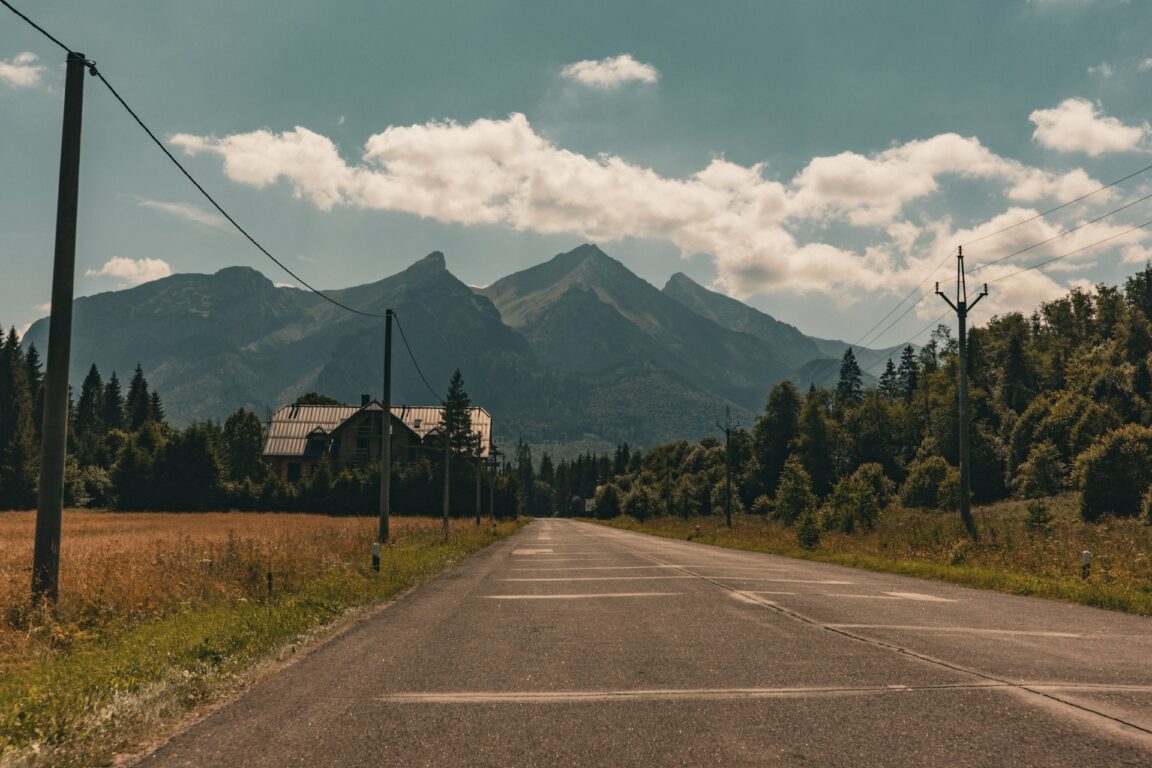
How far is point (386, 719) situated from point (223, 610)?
7449 mm

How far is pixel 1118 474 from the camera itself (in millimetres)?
56875

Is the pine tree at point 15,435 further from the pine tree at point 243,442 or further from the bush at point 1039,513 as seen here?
the bush at point 1039,513

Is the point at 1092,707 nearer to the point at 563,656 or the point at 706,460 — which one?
the point at 563,656

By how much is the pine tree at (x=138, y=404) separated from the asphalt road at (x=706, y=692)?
14201 cm

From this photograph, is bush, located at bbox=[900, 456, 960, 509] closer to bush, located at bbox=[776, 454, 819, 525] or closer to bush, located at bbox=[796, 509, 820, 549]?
bush, located at bbox=[776, 454, 819, 525]

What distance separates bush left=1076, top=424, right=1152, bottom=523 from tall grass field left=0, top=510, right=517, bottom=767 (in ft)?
192

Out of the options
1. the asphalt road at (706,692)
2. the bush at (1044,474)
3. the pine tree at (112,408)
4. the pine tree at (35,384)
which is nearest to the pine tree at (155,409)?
the pine tree at (112,408)

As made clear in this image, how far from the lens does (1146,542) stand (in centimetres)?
2086

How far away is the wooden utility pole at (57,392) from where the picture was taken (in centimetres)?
1121

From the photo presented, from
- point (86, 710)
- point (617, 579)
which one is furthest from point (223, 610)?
point (617, 579)

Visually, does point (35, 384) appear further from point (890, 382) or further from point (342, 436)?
point (890, 382)

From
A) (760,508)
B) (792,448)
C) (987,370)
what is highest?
(987,370)

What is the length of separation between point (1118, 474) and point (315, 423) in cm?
9325

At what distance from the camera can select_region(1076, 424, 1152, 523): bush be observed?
185ft
